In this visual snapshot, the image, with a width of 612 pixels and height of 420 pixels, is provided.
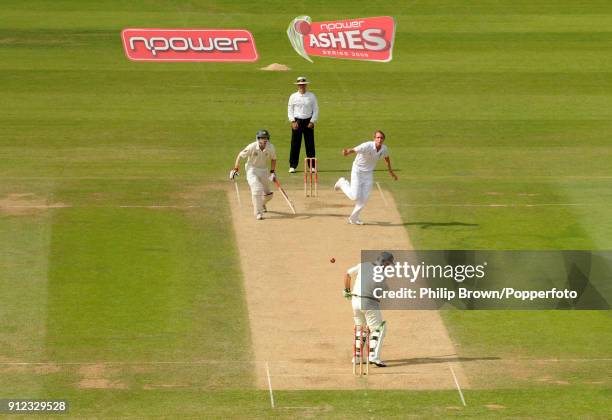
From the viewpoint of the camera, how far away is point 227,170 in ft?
97.6

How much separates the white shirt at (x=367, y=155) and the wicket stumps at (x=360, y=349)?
6.11 metres

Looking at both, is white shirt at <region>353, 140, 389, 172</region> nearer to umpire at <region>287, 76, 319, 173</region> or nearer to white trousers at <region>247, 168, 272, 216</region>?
white trousers at <region>247, 168, 272, 216</region>

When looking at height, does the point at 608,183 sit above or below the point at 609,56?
below

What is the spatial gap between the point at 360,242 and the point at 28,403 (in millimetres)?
8072

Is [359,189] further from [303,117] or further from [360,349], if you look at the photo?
[360,349]

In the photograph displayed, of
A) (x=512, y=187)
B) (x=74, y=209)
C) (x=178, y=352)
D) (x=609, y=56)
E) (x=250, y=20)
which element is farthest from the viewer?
(x=250, y=20)

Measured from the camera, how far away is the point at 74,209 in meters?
26.8

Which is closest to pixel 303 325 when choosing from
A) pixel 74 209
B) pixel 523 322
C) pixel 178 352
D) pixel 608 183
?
pixel 178 352

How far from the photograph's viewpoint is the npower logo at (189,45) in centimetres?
3928

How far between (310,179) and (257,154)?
230 cm

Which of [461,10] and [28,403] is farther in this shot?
[461,10]

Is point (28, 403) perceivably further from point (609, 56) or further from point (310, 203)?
point (609, 56)

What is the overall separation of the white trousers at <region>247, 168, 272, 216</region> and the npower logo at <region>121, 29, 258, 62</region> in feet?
44.4

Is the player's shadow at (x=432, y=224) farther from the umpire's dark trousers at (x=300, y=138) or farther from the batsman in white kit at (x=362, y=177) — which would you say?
the umpire's dark trousers at (x=300, y=138)
